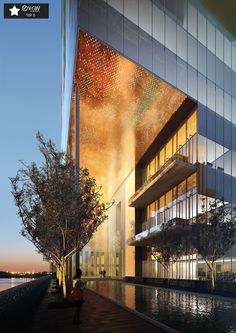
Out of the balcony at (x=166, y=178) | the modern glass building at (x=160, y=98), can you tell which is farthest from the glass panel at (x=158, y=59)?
the balcony at (x=166, y=178)

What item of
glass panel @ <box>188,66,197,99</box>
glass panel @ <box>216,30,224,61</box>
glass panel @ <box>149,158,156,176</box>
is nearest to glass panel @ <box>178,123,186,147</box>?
glass panel @ <box>188,66,197,99</box>

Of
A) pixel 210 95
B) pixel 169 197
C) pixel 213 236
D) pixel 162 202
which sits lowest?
pixel 213 236

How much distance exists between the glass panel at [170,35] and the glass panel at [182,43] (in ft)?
2.30

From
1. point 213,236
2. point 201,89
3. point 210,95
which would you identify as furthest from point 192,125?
point 213,236

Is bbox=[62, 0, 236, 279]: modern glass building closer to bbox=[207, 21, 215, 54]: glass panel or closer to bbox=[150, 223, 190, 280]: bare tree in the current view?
bbox=[207, 21, 215, 54]: glass panel

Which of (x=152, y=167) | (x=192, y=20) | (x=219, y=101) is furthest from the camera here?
(x=152, y=167)

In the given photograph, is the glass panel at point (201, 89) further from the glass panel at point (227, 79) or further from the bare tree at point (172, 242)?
the bare tree at point (172, 242)

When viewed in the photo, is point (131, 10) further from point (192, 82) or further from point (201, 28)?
point (201, 28)

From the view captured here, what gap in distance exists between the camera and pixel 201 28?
45.7 m

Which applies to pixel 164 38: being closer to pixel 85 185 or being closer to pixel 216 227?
pixel 216 227

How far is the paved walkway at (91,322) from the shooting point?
517 inches

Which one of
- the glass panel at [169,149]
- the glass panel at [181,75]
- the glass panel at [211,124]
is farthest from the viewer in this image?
the glass panel at [169,149]

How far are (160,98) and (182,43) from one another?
19.7 feet

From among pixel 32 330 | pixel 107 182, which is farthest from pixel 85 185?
pixel 107 182
